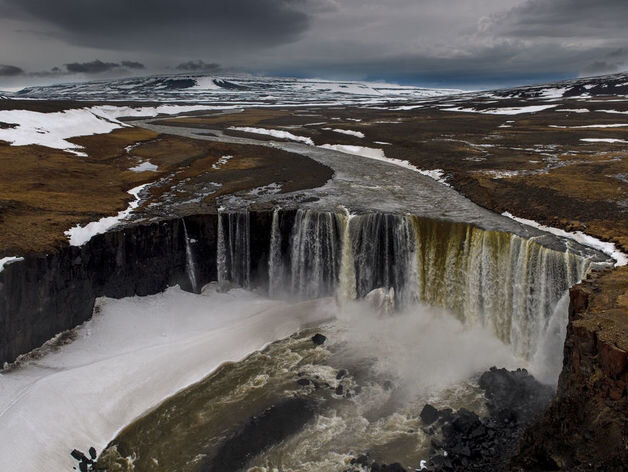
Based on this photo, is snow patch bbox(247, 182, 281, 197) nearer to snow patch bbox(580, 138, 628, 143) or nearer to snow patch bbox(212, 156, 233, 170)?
snow patch bbox(212, 156, 233, 170)

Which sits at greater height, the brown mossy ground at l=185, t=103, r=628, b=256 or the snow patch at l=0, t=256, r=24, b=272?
the brown mossy ground at l=185, t=103, r=628, b=256

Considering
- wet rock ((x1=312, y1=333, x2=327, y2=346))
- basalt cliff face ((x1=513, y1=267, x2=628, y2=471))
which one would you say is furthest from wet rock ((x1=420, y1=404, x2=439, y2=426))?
wet rock ((x1=312, y1=333, x2=327, y2=346))

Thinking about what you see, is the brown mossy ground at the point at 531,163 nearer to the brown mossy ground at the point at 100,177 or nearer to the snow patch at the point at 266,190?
the brown mossy ground at the point at 100,177

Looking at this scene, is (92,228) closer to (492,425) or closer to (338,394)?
(338,394)

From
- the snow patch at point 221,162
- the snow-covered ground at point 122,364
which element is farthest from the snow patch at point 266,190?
the snow patch at point 221,162

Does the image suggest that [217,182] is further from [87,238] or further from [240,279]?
[87,238]

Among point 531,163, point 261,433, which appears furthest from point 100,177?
point 531,163

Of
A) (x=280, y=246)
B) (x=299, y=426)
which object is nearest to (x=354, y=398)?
(x=299, y=426)
